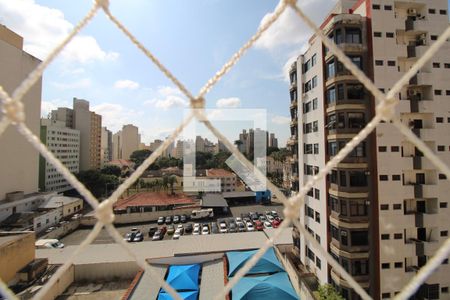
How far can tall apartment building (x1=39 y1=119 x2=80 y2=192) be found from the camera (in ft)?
56.8

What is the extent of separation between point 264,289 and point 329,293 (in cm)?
124

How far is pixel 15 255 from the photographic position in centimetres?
566

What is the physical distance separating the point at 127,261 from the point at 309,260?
4.73m

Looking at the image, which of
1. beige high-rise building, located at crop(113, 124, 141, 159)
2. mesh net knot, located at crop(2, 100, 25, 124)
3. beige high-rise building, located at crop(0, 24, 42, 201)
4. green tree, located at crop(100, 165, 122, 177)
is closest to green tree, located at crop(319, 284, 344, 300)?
mesh net knot, located at crop(2, 100, 25, 124)

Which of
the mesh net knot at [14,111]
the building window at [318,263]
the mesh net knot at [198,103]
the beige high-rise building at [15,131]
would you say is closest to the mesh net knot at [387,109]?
the mesh net knot at [198,103]

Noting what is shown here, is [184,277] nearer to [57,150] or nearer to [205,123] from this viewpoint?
[205,123]

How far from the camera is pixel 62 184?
62.6 ft

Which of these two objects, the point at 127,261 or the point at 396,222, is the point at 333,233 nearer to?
the point at 396,222

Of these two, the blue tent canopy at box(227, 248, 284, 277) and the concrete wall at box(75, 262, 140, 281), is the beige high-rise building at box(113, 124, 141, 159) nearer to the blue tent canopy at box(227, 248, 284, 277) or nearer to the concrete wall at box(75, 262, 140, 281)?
the concrete wall at box(75, 262, 140, 281)

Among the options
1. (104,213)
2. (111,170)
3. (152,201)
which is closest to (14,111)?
(104,213)

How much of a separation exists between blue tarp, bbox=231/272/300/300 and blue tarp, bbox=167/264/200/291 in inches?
38.8

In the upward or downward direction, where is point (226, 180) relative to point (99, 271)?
upward

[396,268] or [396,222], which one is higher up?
[396,222]

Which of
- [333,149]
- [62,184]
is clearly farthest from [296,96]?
[62,184]
